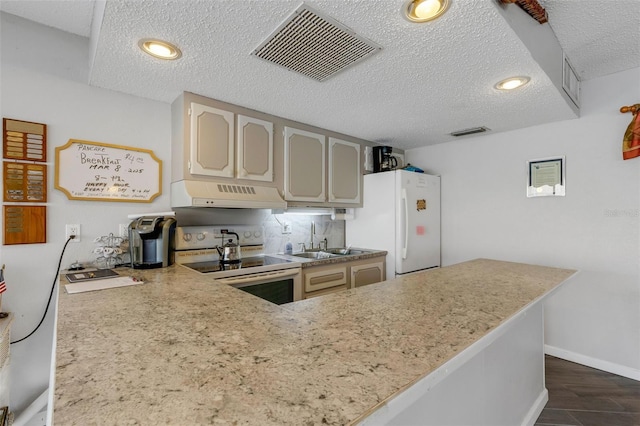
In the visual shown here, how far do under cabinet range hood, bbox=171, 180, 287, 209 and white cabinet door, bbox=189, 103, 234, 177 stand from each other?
0.36ft

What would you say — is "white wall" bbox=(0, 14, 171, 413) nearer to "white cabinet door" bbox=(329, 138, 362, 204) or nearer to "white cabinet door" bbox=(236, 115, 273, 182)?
"white cabinet door" bbox=(236, 115, 273, 182)

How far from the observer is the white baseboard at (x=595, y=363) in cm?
235

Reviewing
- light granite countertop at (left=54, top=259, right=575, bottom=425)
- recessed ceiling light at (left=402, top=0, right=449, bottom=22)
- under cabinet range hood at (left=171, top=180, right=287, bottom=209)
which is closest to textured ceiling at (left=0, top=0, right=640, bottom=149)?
recessed ceiling light at (left=402, top=0, right=449, bottom=22)

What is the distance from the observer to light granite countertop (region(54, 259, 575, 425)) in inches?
20.2

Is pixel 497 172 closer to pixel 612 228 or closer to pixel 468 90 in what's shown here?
pixel 612 228

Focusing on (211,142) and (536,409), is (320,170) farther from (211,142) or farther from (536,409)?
(536,409)

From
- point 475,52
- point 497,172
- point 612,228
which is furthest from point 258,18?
point 612,228

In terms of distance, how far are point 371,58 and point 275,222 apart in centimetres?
182

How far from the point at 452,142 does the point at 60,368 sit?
374 centimetres

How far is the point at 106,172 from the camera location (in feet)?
6.81

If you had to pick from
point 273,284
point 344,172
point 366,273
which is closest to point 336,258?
point 366,273

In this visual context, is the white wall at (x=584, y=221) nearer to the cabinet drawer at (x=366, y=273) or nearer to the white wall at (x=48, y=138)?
the cabinet drawer at (x=366, y=273)

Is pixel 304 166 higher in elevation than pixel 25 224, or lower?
higher

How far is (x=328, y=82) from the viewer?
1.98 metres
